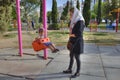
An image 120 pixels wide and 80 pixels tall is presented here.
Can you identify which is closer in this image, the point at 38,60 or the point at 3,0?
the point at 38,60

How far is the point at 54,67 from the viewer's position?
902cm

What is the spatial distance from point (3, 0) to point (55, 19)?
21.6 meters

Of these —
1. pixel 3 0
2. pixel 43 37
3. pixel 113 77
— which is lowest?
pixel 113 77

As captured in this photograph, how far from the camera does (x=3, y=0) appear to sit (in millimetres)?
17312

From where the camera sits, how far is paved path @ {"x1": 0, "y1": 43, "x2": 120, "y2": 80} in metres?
7.89

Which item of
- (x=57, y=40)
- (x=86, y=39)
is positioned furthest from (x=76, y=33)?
(x=86, y=39)

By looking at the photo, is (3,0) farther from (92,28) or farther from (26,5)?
(92,28)

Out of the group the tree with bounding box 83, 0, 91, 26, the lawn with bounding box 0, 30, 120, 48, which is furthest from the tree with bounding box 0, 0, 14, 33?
the tree with bounding box 83, 0, 91, 26

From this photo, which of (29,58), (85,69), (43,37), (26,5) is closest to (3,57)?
(29,58)

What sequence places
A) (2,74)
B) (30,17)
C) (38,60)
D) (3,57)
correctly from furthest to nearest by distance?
1. (30,17)
2. (3,57)
3. (38,60)
4. (2,74)

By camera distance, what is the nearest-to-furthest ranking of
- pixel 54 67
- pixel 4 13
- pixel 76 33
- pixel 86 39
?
1. pixel 76 33
2. pixel 54 67
3. pixel 4 13
4. pixel 86 39

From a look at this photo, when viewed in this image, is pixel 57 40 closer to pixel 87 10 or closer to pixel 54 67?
pixel 54 67

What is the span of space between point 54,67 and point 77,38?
68.9 inches

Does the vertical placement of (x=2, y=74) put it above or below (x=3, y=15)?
below
